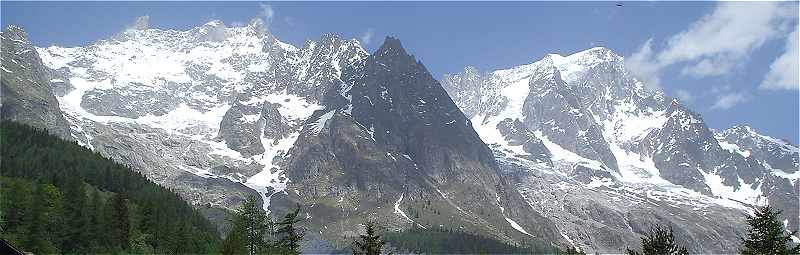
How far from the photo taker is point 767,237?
2400 inches

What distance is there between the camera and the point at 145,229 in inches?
5108

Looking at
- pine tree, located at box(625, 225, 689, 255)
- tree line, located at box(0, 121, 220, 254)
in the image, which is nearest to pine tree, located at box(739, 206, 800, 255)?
pine tree, located at box(625, 225, 689, 255)

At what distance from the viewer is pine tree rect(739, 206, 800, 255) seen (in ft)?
197

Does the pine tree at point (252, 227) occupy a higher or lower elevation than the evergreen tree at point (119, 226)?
lower

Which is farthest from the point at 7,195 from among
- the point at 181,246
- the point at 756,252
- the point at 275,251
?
the point at 756,252

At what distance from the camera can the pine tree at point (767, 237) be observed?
2367 inches

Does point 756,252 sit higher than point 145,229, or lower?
lower

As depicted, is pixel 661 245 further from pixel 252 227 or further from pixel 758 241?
pixel 252 227

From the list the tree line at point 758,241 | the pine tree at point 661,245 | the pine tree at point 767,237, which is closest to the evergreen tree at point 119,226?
the pine tree at point 661,245

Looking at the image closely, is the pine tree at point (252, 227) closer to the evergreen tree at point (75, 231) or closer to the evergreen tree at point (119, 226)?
the evergreen tree at point (119, 226)

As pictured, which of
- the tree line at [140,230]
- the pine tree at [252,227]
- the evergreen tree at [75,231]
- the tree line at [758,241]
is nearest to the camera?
the tree line at [758,241]

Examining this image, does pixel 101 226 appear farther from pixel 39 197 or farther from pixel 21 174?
pixel 21 174

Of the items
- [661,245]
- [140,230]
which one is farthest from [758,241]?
[140,230]

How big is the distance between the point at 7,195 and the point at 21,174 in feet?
189
